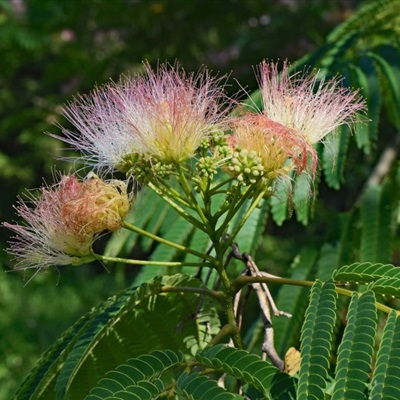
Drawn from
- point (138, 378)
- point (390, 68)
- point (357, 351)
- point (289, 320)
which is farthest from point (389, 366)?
point (390, 68)

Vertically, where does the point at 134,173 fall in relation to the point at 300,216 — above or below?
above

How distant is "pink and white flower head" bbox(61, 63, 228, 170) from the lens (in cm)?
124

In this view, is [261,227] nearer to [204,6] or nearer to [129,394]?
[129,394]

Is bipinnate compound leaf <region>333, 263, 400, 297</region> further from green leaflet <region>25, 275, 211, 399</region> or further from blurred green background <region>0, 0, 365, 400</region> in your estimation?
blurred green background <region>0, 0, 365, 400</region>

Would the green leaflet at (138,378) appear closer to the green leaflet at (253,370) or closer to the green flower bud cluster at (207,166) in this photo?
the green leaflet at (253,370)

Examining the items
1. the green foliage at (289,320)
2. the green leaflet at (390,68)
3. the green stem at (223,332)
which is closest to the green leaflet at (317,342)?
the green foliage at (289,320)

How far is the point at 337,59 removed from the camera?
90.0 inches

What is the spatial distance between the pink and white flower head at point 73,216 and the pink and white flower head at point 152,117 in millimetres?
67

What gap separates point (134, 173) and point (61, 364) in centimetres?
36

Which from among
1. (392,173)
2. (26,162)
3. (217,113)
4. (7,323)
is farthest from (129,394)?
(26,162)

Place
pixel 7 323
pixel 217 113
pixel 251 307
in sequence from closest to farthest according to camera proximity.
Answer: pixel 217 113 < pixel 251 307 < pixel 7 323

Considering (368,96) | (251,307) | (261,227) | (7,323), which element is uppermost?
(368,96)

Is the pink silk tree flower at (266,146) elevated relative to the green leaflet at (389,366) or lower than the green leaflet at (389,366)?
elevated

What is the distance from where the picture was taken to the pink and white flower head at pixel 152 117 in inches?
48.9
